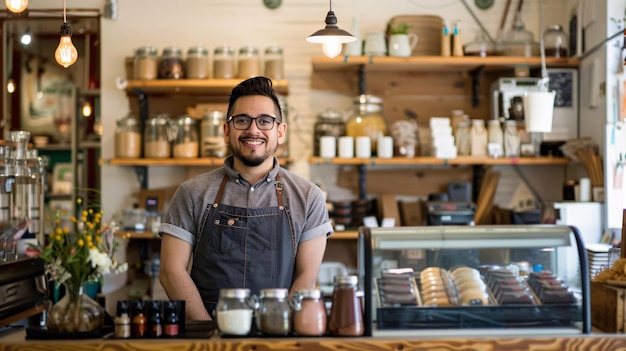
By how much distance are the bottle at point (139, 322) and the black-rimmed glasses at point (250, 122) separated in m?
0.78

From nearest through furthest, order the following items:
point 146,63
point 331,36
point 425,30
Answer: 1. point 331,36
2. point 146,63
3. point 425,30

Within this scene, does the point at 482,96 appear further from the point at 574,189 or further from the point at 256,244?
the point at 256,244

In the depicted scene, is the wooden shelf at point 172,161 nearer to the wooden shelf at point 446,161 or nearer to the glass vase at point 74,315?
the wooden shelf at point 446,161

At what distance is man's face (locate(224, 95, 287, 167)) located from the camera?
288 cm

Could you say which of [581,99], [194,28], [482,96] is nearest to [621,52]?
[581,99]

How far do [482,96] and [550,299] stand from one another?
10.6 feet

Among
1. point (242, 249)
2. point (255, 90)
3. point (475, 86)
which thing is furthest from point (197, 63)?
point (242, 249)

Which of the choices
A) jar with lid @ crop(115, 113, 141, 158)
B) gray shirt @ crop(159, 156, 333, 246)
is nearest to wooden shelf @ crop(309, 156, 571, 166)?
jar with lid @ crop(115, 113, 141, 158)

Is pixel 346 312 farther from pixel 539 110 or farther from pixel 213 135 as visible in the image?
pixel 213 135

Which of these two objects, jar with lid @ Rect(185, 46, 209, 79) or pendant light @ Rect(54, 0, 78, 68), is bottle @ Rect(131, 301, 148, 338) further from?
jar with lid @ Rect(185, 46, 209, 79)

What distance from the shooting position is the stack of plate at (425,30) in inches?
211

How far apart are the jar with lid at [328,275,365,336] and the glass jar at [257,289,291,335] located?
0.13 m

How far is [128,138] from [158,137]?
18cm

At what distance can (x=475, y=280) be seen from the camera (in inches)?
97.6
